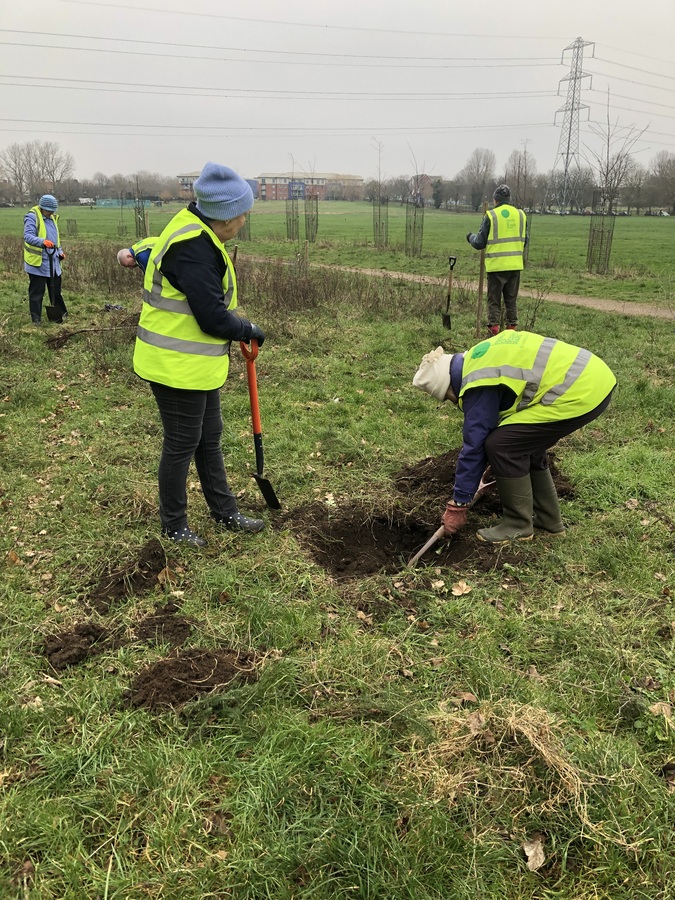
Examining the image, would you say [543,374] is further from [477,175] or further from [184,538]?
[477,175]

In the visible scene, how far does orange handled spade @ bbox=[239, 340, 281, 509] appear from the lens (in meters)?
3.84

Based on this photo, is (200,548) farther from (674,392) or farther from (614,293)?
(614,293)

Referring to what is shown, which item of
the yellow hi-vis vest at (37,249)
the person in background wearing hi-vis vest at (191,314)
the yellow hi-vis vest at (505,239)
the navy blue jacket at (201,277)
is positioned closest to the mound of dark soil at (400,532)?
the person in background wearing hi-vis vest at (191,314)

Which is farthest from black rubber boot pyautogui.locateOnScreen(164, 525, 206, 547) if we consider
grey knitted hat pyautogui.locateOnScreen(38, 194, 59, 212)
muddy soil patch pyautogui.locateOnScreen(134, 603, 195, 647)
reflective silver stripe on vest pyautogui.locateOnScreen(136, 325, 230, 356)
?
grey knitted hat pyautogui.locateOnScreen(38, 194, 59, 212)

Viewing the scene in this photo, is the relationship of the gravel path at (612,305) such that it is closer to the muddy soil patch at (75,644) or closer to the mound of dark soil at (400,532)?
the mound of dark soil at (400,532)

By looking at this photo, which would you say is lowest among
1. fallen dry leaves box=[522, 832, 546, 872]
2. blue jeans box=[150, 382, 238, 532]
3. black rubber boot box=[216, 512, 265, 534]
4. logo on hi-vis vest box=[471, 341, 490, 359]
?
fallen dry leaves box=[522, 832, 546, 872]

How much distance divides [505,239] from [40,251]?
6.56 meters

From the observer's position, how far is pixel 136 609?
315 cm

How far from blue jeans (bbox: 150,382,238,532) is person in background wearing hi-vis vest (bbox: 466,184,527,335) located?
577 centimetres

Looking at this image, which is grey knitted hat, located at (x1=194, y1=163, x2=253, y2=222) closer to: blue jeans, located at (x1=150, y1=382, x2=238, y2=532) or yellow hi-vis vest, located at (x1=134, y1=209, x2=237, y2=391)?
yellow hi-vis vest, located at (x1=134, y1=209, x2=237, y2=391)

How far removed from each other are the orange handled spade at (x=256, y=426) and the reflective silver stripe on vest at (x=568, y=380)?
1.71m

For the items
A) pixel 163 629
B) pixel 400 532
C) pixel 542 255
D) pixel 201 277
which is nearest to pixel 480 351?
pixel 400 532

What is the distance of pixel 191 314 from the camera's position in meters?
3.22

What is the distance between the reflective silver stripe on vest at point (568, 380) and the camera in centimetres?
337
